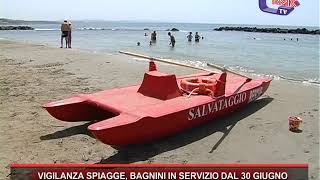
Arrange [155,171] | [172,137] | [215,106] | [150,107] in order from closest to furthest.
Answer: [155,171], [150,107], [172,137], [215,106]

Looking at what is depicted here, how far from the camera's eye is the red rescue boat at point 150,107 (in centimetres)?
517

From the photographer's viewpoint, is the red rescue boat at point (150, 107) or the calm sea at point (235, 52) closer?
the red rescue boat at point (150, 107)

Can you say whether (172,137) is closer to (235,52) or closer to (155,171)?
(155,171)

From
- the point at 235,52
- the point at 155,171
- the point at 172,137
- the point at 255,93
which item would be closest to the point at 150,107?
the point at 172,137

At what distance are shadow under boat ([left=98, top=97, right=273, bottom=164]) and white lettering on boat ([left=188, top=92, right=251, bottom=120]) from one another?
25 centimetres

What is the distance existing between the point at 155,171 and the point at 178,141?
3.89 feet

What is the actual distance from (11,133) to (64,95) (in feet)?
8.35

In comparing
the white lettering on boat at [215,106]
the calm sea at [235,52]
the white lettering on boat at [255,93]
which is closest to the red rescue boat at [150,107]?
the white lettering on boat at [215,106]

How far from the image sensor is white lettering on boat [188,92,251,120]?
6.16 metres

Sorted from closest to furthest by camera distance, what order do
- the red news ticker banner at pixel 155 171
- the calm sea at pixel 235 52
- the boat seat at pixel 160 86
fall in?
the red news ticker banner at pixel 155 171
the boat seat at pixel 160 86
the calm sea at pixel 235 52

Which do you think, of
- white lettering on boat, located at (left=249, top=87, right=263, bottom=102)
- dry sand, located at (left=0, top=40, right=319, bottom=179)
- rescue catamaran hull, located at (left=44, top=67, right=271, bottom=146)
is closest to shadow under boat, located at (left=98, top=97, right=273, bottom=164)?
dry sand, located at (left=0, top=40, right=319, bottom=179)

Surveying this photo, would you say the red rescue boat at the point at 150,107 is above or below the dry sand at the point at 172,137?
above

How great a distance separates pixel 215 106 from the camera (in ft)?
21.8

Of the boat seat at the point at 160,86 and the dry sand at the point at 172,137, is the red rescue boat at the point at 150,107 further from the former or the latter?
the dry sand at the point at 172,137
